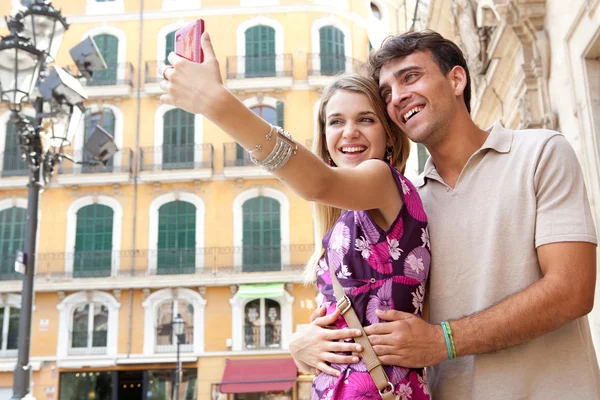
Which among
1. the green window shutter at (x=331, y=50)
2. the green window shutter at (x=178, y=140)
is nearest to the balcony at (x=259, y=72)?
the green window shutter at (x=331, y=50)

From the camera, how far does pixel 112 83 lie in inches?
959

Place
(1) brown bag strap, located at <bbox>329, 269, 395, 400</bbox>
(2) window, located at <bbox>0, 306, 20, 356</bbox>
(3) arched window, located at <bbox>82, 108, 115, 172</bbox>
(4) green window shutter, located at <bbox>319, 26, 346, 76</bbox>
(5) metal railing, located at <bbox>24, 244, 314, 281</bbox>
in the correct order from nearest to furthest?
(1) brown bag strap, located at <bbox>329, 269, 395, 400</bbox>
(2) window, located at <bbox>0, 306, 20, 356</bbox>
(5) metal railing, located at <bbox>24, 244, 314, 281</bbox>
(3) arched window, located at <bbox>82, 108, 115, 172</bbox>
(4) green window shutter, located at <bbox>319, 26, 346, 76</bbox>

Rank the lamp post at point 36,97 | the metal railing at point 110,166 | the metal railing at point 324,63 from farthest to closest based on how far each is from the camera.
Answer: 1. the metal railing at point 324,63
2. the metal railing at point 110,166
3. the lamp post at point 36,97

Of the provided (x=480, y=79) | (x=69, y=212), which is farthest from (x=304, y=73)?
(x=480, y=79)

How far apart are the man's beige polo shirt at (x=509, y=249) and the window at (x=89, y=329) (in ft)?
70.6

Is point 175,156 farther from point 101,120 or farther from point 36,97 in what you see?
point 36,97

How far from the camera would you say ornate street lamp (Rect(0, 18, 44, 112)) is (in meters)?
6.95

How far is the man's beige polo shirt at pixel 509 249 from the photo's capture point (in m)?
1.81

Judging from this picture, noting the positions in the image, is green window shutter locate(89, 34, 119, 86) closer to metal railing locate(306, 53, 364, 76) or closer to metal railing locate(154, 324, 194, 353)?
metal railing locate(306, 53, 364, 76)

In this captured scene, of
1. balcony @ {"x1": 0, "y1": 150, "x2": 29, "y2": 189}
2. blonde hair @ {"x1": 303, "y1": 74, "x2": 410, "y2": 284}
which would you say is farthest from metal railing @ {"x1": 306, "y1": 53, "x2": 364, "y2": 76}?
blonde hair @ {"x1": 303, "y1": 74, "x2": 410, "y2": 284}

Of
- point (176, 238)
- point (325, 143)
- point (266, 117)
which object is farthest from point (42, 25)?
point (266, 117)

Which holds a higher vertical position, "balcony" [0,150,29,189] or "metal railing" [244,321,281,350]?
"balcony" [0,150,29,189]

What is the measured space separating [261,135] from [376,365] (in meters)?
0.67

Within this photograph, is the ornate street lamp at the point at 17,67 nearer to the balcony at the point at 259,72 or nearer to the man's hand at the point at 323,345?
the man's hand at the point at 323,345
